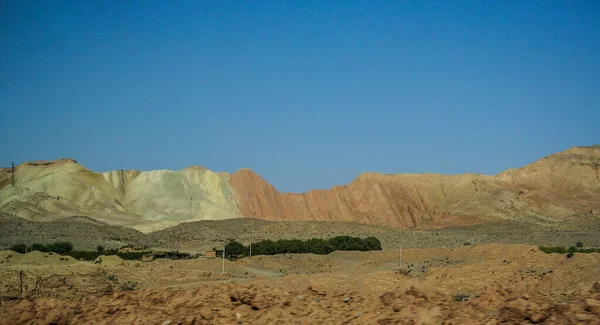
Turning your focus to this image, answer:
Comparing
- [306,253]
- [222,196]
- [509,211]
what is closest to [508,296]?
[306,253]

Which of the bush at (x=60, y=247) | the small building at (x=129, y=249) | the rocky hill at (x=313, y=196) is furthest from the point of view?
the rocky hill at (x=313, y=196)

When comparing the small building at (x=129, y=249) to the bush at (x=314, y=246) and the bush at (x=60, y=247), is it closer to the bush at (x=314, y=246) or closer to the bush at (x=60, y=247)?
the bush at (x=60, y=247)

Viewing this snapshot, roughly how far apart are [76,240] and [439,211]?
59.5 metres

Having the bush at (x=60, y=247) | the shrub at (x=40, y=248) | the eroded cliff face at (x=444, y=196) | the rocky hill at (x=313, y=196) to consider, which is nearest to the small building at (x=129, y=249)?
the bush at (x=60, y=247)

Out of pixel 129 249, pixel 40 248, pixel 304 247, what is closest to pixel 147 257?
pixel 129 249

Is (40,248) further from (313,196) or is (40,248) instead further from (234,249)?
(313,196)

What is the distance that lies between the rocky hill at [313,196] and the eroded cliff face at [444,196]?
0.17 meters

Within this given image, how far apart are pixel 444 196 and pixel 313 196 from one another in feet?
76.3

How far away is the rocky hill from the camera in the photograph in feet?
314

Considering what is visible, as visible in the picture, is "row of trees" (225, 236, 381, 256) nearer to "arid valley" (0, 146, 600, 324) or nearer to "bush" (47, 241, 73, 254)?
"arid valley" (0, 146, 600, 324)

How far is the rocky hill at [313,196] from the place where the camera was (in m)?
95.6

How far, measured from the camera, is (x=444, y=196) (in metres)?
113

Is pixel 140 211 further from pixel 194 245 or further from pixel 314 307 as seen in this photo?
pixel 314 307

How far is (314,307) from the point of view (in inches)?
521
